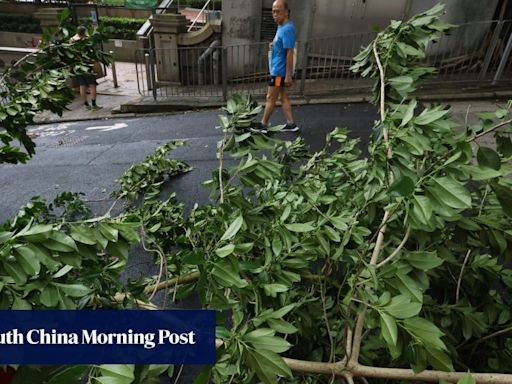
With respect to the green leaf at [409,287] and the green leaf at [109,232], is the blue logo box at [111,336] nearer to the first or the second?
the green leaf at [109,232]

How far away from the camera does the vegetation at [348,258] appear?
3.44 feet

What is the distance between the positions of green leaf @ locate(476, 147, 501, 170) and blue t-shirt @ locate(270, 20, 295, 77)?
4.66m

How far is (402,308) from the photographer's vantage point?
109 cm

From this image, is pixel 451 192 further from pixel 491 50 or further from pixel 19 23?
pixel 19 23

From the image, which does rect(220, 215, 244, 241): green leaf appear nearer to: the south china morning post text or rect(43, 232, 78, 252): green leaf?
the south china morning post text

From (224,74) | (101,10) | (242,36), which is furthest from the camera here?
(101,10)

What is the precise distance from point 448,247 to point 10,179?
6.16 meters

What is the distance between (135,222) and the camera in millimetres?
1231

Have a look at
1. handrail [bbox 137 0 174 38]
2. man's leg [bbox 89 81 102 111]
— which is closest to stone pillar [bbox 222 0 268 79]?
handrail [bbox 137 0 174 38]

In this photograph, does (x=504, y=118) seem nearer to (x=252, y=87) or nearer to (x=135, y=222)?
(x=135, y=222)

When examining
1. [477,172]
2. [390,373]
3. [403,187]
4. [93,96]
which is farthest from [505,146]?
[93,96]

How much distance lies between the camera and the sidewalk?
9.17 metres

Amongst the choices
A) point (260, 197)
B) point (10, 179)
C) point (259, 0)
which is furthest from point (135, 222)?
point (259, 0)

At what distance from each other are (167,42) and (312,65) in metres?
3.89
